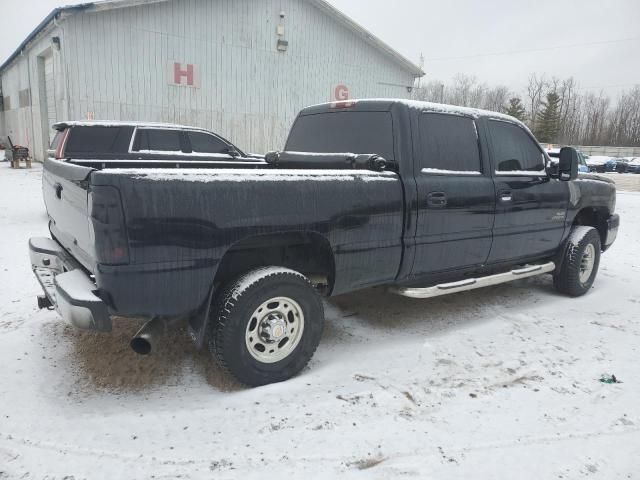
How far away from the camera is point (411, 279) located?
3.95 meters

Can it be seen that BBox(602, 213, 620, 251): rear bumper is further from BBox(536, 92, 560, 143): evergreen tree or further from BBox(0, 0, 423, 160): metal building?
BBox(536, 92, 560, 143): evergreen tree

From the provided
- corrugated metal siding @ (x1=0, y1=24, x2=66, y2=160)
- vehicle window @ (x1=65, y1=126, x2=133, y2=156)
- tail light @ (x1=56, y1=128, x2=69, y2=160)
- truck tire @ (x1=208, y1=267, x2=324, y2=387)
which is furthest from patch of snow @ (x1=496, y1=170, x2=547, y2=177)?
corrugated metal siding @ (x1=0, y1=24, x2=66, y2=160)

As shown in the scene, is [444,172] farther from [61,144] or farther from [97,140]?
[61,144]

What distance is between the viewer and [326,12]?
1838cm

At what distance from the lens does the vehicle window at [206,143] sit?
9500 mm

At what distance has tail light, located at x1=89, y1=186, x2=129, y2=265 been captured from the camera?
2490 mm

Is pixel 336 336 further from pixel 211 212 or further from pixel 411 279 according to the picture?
pixel 211 212

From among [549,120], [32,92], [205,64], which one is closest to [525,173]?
[205,64]

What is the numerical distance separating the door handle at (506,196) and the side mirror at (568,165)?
32.9 inches

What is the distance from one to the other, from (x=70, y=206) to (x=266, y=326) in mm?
1472

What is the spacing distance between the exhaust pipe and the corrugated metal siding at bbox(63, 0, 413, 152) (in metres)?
13.7

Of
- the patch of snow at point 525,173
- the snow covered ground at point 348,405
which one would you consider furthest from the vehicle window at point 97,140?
the patch of snow at point 525,173

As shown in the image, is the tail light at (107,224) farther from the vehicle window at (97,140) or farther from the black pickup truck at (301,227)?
the vehicle window at (97,140)

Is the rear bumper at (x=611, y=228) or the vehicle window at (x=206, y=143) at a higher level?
the vehicle window at (x=206, y=143)
